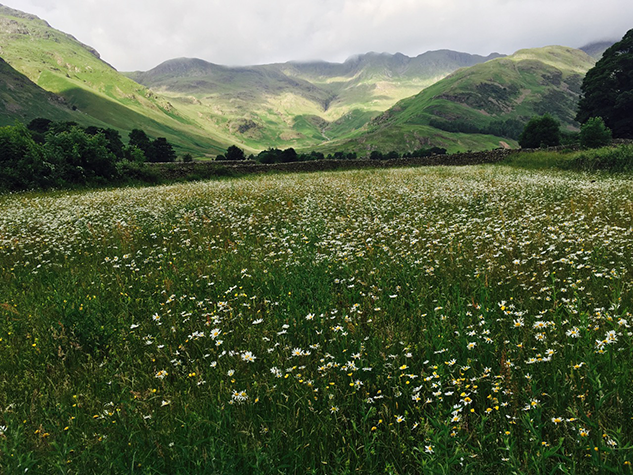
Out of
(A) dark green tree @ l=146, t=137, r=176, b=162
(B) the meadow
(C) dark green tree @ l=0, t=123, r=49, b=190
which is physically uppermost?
(A) dark green tree @ l=146, t=137, r=176, b=162

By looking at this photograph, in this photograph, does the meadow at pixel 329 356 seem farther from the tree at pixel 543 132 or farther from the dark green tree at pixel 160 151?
the dark green tree at pixel 160 151

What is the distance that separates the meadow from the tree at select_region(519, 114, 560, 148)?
76.9m

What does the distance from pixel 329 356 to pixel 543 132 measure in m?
85.6

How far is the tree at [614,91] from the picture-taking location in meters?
51.3

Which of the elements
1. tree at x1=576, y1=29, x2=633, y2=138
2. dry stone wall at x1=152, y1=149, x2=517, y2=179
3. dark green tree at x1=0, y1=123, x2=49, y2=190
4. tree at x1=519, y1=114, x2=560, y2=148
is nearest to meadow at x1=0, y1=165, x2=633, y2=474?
dark green tree at x1=0, y1=123, x2=49, y2=190

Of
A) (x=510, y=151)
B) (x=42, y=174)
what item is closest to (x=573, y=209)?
(x=42, y=174)

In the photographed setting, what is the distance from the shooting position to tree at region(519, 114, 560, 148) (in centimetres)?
6725

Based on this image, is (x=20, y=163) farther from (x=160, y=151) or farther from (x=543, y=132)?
(x=160, y=151)

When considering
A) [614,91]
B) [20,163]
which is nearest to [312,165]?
[20,163]

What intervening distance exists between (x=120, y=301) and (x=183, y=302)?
3.31 ft

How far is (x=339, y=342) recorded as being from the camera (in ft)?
11.2

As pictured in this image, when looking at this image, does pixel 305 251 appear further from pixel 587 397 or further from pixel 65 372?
pixel 587 397

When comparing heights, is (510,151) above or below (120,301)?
above

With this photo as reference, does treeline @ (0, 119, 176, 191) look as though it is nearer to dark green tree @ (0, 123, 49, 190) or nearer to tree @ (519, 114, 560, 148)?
dark green tree @ (0, 123, 49, 190)
